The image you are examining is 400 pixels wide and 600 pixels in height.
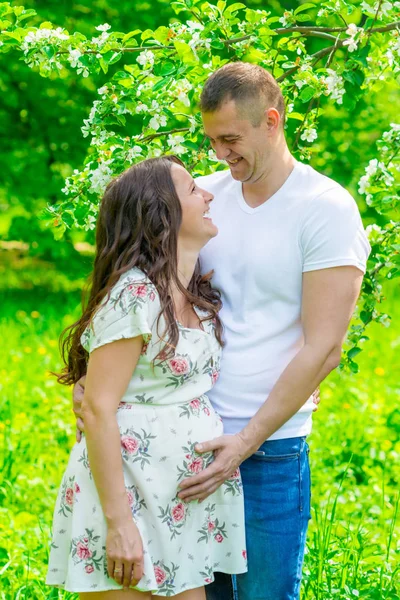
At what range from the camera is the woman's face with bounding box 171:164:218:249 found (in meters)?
2.27

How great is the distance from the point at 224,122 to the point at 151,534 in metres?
1.09

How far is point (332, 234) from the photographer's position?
2.20m

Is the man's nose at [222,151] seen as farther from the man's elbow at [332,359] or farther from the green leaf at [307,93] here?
the man's elbow at [332,359]

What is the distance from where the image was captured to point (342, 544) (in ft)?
10.6

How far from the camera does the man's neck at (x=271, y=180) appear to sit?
2.37 meters

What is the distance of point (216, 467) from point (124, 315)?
1.52 feet

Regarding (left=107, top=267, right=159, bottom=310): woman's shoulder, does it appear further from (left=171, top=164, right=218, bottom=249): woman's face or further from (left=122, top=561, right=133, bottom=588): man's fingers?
(left=122, top=561, right=133, bottom=588): man's fingers

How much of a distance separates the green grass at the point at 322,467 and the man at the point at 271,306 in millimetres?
630

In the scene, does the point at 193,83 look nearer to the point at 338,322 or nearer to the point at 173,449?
the point at 338,322

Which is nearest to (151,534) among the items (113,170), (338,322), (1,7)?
(338,322)

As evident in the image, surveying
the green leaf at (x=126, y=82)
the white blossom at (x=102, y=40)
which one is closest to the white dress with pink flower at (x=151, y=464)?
the green leaf at (x=126, y=82)

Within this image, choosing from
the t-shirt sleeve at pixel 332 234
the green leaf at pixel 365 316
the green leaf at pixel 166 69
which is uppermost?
the green leaf at pixel 166 69

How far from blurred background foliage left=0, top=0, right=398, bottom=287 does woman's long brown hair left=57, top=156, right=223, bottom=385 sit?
199 inches

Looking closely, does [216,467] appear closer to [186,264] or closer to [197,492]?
[197,492]
